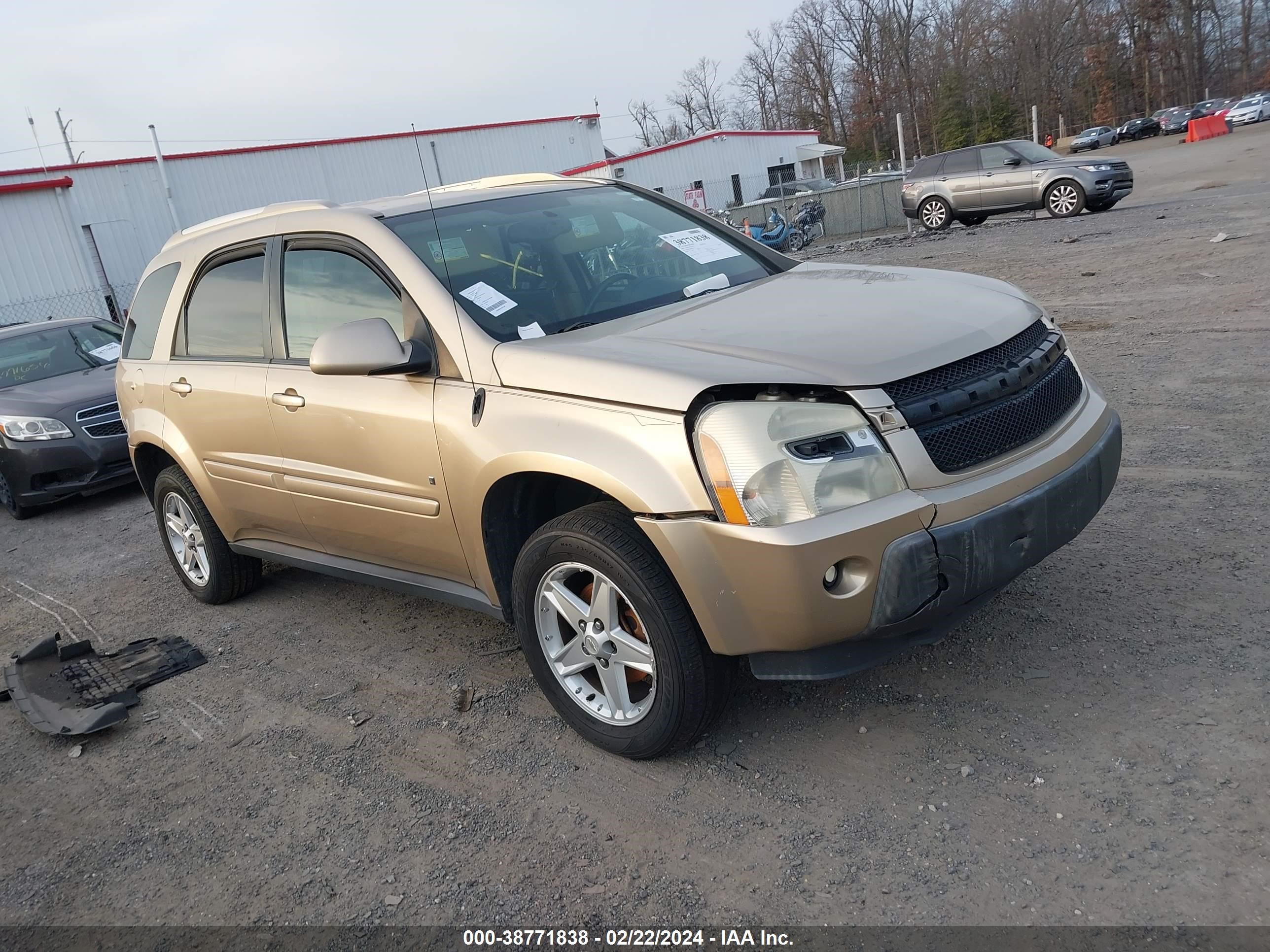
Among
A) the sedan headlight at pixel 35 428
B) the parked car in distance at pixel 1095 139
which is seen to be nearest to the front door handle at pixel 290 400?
the sedan headlight at pixel 35 428

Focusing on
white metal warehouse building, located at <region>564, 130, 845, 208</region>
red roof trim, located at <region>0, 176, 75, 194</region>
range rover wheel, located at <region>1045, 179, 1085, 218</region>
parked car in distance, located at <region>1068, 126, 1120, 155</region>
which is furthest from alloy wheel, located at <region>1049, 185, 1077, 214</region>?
parked car in distance, located at <region>1068, 126, 1120, 155</region>

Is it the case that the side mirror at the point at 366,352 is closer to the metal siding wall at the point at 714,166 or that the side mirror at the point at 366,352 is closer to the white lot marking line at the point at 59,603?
the white lot marking line at the point at 59,603

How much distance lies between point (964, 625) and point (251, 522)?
10.6 feet

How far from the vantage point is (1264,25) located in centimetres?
7156

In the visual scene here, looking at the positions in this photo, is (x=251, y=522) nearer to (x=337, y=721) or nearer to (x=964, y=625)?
(x=337, y=721)

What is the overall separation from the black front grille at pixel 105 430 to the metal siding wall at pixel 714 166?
31.1 metres

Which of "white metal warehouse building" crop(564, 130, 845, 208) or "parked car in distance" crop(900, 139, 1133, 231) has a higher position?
"white metal warehouse building" crop(564, 130, 845, 208)

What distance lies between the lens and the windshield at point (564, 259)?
134 inches

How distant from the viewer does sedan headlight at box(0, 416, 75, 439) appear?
793 cm

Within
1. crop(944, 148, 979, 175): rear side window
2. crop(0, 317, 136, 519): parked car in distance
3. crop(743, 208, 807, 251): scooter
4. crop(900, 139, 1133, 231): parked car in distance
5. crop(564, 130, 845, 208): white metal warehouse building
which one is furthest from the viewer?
crop(564, 130, 845, 208): white metal warehouse building

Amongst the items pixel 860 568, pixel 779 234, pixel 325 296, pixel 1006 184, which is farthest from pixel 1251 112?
Answer: pixel 860 568

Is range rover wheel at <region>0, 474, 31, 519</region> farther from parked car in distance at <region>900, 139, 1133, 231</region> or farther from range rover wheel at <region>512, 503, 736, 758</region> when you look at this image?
parked car in distance at <region>900, 139, 1133, 231</region>

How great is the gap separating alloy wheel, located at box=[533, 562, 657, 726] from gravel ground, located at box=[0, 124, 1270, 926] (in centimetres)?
23

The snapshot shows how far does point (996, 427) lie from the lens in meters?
2.77
